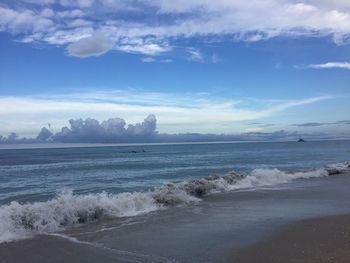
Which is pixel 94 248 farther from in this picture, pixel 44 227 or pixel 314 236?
pixel 314 236

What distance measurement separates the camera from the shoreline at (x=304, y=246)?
8.35 m

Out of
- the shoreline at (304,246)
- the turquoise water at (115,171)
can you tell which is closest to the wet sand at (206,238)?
the shoreline at (304,246)

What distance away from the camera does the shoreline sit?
329 inches

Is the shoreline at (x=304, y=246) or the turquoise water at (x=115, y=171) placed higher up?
the shoreline at (x=304, y=246)

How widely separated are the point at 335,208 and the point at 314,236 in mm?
4758

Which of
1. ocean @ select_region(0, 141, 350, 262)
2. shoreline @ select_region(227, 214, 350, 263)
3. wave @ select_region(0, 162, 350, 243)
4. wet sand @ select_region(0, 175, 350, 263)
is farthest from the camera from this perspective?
wave @ select_region(0, 162, 350, 243)

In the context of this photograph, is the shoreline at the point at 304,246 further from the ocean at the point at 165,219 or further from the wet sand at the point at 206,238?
the ocean at the point at 165,219

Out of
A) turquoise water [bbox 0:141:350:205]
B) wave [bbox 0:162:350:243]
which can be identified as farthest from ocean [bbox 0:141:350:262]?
turquoise water [bbox 0:141:350:205]

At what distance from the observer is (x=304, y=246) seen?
30.5 feet

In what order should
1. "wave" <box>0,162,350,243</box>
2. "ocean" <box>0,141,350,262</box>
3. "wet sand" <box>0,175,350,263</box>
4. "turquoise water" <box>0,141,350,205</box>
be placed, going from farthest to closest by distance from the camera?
"turquoise water" <box>0,141,350,205</box>, "wave" <box>0,162,350,243</box>, "ocean" <box>0,141,350,262</box>, "wet sand" <box>0,175,350,263</box>

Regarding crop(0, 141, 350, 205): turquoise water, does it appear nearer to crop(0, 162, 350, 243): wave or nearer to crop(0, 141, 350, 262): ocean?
crop(0, 141, 350, 262): ocean

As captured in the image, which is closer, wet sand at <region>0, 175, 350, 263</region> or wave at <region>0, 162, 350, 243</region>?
wet sand at <region>0, 175, 350, 263</region>

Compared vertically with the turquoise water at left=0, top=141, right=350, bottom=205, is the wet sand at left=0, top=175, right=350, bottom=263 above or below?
above

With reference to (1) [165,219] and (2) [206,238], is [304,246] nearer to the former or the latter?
(2) [206,238]
